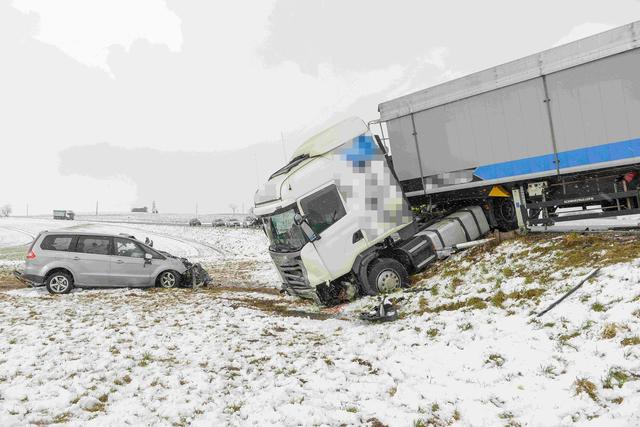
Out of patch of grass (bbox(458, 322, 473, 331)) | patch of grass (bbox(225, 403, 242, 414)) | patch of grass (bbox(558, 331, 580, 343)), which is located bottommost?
patch of grass (bbox(458, 322, 473, 331))

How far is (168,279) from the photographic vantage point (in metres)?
13.0

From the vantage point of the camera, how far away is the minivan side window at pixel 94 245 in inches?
474

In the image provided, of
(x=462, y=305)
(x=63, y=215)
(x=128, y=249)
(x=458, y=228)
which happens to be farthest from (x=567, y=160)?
(x=63, y=215)

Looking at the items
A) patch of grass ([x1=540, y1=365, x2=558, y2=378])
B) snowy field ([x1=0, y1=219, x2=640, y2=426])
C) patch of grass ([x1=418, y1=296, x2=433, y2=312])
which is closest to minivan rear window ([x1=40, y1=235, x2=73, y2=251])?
snowy field ([x1=0, y1=219, x2=640, y2=426])

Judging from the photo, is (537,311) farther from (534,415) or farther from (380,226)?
(380,226)

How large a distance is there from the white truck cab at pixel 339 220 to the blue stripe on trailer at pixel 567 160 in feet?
7.55

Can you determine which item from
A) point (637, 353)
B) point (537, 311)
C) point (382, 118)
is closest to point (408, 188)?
point (382, 118)

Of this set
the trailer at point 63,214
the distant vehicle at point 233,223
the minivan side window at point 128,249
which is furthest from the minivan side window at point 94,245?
the trailer at point 63,214

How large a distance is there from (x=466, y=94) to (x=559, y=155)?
2.55 m

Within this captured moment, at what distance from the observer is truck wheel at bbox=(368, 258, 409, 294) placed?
9.17 meters

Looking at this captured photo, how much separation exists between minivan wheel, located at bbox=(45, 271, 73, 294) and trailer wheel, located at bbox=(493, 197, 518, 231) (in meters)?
12.1

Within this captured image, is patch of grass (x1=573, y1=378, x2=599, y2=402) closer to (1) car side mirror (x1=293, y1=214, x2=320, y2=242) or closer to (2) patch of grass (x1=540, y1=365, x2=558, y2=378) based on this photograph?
(2) patch of grass (x1=540, y1=365, x2=558, y2=378)

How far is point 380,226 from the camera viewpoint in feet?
31.0

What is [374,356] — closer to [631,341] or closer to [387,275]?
[631,341]
